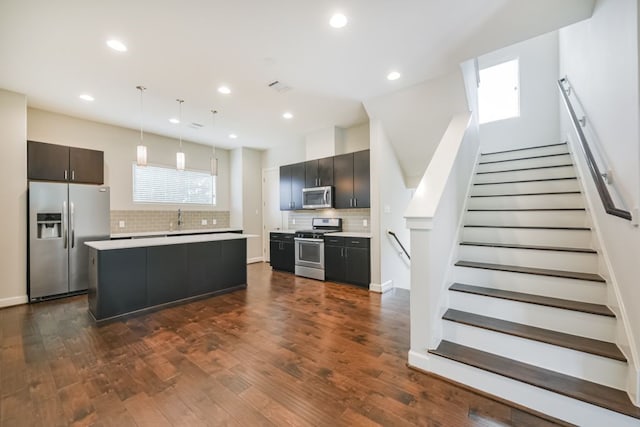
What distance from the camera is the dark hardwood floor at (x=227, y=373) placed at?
171 centimetres

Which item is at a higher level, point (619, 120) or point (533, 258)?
point (619, 120)

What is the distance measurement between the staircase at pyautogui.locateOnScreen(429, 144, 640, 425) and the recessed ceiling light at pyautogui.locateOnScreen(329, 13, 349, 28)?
8.01 ft

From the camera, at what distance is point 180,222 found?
6125 millimetres

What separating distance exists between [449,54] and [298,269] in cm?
428

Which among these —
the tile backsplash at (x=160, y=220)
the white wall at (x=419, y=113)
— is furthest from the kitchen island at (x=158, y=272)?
the white wall at (x=419, y=113)

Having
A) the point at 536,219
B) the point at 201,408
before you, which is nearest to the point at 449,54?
the point at 536,219

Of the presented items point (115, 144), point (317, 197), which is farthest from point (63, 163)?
point (317, 197)

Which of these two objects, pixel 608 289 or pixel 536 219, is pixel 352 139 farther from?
pixel 608 289

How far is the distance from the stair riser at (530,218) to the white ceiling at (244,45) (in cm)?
179

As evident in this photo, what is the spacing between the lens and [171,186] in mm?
6074

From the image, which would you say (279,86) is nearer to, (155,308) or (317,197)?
(317,197)

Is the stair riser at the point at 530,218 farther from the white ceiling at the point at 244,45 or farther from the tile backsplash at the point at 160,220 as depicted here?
the tile backsplash at the point at 160,220

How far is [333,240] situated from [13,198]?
4.79 metres

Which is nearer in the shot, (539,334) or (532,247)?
(539,334)
